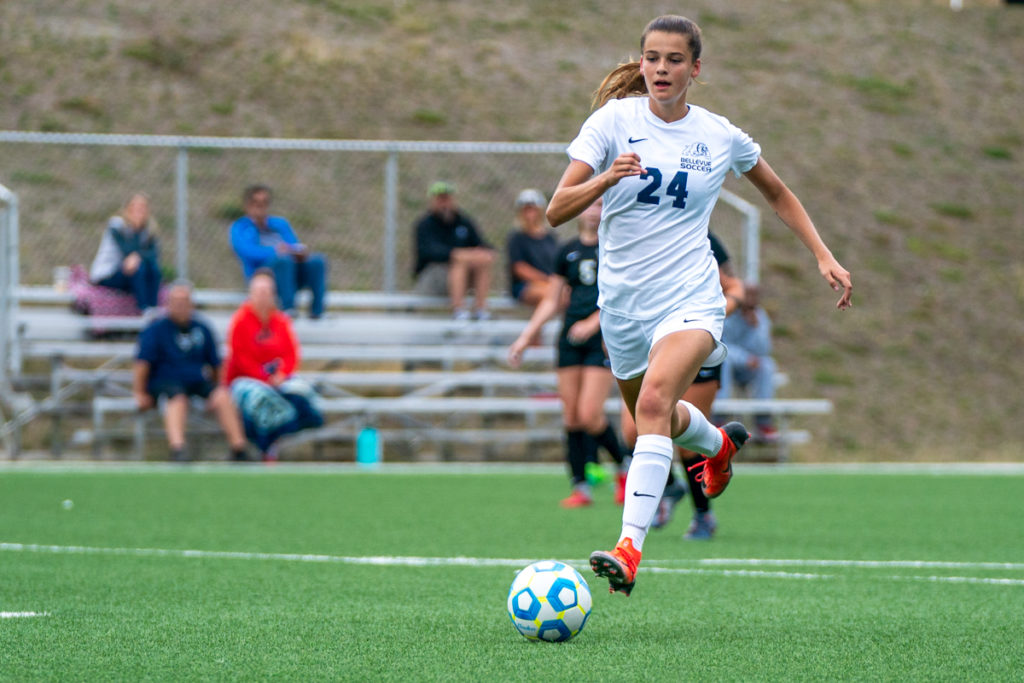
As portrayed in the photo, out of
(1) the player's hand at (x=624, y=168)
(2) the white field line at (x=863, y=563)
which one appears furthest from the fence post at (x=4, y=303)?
(1) the player's hand at (x=624, y=168)

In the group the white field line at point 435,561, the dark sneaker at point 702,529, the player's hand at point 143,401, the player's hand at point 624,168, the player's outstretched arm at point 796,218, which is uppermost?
the player's hand at point 624,168

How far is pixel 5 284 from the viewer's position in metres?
14.7

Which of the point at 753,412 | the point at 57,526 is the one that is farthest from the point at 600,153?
the point at 753,412

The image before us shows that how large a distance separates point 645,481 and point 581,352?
446cm

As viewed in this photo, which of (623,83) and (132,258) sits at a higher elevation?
(623,83)

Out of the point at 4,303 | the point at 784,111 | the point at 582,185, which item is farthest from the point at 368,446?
the point at 784,111

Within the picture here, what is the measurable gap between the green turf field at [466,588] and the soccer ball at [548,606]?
73 mm

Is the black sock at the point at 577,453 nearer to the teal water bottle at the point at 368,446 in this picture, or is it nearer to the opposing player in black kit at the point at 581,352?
the opposing player in black kit at the point at 581,352

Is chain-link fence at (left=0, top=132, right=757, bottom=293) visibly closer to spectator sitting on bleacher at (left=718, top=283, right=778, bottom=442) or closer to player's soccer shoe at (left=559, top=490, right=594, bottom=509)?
spectator sitting on bleacher at (left=718, top=283, right=778, bottom=442)

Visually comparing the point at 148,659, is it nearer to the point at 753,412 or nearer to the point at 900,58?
the point at 753,412

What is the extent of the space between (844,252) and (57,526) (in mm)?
17196

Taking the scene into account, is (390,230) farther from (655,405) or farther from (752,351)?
(655,405)

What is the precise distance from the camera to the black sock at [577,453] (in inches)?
382

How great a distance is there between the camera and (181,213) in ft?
52.8
